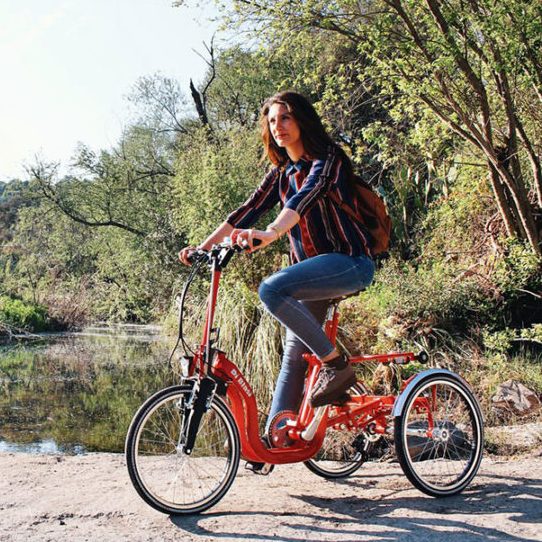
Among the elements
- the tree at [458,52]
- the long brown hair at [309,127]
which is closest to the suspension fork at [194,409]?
the long brown hair at [309,127]

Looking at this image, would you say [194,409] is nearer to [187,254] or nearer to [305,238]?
[187,254]

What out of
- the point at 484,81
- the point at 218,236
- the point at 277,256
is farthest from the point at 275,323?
the point at 218,236

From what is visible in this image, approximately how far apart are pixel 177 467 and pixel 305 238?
51.8 inches

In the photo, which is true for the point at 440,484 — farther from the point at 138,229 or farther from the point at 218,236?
the point at 138,229

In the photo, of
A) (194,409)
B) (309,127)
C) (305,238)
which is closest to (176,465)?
(194,409)

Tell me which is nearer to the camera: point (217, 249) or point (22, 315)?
point (217, 249)

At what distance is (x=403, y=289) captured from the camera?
28.2 ft

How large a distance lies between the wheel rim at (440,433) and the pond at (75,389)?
3457mm

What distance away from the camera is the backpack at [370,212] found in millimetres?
3609

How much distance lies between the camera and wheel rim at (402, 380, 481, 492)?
A: 12.4ft

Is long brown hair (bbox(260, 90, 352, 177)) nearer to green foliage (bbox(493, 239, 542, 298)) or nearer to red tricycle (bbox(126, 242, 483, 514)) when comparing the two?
red tricycle (bbox(126, 242, 483, 514))

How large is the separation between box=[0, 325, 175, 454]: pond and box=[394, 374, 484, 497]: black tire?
3468 millimetres

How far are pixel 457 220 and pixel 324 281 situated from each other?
7921 mm

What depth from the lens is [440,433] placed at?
12.9 feet
